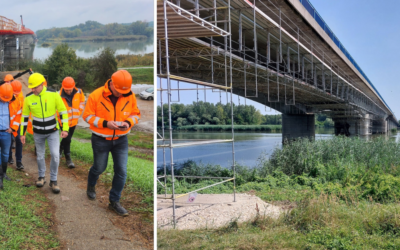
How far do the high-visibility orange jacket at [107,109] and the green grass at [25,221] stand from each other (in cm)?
136

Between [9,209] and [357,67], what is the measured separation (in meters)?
40.0

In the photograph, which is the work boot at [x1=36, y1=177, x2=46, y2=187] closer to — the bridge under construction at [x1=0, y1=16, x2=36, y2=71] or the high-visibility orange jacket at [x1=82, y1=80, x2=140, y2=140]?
the high-visibility orange jacket at [x1=82, y1=80, x2=140, y2=140]

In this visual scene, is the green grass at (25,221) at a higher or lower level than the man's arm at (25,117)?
lower

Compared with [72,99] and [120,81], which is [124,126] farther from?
[72,99]

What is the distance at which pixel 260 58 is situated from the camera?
1045 inches

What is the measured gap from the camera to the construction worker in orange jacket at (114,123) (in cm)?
467

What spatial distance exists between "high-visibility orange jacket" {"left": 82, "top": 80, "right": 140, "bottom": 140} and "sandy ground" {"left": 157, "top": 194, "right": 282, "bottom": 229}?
3.08 m

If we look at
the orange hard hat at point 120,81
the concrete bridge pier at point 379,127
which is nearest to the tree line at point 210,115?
the orange hard hat at point 120,81

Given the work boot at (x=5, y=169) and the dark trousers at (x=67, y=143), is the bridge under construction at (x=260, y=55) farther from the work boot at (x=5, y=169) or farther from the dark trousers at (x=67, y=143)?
the work boot at (x=5, y=169)

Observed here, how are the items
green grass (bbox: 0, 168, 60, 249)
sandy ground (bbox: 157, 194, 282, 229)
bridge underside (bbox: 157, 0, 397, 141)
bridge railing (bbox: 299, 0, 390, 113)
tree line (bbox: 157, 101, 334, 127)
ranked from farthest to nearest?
1. tree line (bbox: 157, 101, 334, 127)
2. bridge railing (bbox: 299, 0, 390, 113)
3. bridge underside (bbox: 157, 0, 397, 141)
4. sandy ground (bbox: 157, 194, 282, 229)
5. green grass (bbox: 0, 168, 60, 249)

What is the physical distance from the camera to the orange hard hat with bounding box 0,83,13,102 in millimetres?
5375

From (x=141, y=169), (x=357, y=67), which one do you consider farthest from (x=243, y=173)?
(x=357, y=67)

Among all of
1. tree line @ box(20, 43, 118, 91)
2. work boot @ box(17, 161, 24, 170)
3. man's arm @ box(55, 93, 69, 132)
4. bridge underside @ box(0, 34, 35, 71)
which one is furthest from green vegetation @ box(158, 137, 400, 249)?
bridge underside @ box(0, 34, 35, 71)

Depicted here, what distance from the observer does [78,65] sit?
518 cm
